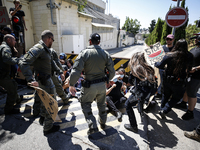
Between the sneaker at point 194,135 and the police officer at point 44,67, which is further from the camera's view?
the police officer at point 44,67

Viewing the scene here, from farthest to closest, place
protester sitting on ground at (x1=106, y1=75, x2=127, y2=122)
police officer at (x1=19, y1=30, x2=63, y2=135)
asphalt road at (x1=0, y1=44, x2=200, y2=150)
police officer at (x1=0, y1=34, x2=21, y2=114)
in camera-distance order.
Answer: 1. protester sitting on ground at (x1=106, y1=75, x2=127, y2=122)
2. police officer at (x1=0, y1=34, x2=21, y2=114)
3. police officer at (x1=19, y1=30, x2=63, y2=135)
4. asphalt road at (x1=0, y1=44, x2=200, y2=150)

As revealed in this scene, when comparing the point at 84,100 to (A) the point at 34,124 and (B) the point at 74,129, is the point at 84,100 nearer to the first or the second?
(B) the point at 74,129

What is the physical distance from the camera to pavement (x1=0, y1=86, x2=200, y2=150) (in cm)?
226

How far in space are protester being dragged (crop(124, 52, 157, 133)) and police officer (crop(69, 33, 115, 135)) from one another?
19.3 inches


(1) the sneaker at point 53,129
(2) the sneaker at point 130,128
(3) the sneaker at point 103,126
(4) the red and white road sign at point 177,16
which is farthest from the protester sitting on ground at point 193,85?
(1) the sneaker at point 53,129

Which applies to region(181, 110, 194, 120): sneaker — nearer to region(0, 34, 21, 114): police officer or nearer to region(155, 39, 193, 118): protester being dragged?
region(155, 39, 193, 118): protester being dragged

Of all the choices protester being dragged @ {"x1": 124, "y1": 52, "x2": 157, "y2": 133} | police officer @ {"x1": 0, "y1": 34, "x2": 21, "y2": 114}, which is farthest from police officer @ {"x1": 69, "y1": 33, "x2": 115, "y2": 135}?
police officer @ {"x1": 0, "y1": 34, "x2": 21, "y2": 114}

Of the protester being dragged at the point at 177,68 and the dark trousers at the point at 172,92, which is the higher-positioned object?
the protester being dragged at the point at 177,68

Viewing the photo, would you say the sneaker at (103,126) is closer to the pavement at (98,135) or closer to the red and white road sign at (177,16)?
the pavement at (98,135)

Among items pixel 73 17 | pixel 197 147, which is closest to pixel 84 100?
pixel 197 147

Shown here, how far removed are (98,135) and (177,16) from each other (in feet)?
Result: 13.5

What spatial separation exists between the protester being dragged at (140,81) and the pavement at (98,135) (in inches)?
12.3

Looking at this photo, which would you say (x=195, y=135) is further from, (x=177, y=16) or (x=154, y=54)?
(x=177, y=16)

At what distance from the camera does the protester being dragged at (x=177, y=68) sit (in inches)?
101
